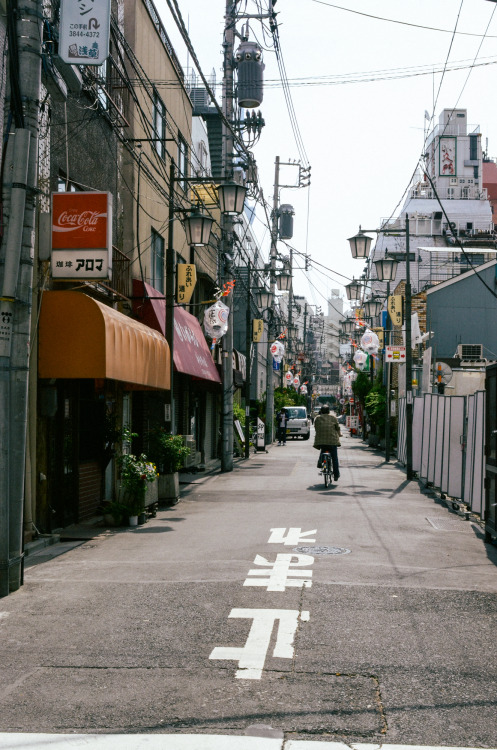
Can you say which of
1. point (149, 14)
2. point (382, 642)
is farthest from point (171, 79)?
point (382, 642)

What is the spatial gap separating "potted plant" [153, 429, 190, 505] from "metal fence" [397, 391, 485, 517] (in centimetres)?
532

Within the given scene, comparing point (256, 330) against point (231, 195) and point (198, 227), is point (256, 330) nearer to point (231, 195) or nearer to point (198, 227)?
point (231, 195)

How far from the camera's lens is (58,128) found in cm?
1209

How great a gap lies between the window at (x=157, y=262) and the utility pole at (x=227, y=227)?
3.04 meters

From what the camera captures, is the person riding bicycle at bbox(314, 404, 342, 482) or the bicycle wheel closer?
the bicycle wheel

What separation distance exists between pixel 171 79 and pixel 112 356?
1309cm

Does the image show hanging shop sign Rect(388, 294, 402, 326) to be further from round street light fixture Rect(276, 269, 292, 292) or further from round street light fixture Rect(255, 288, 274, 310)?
round street light fixture Rect(255, 288, 274, 310)

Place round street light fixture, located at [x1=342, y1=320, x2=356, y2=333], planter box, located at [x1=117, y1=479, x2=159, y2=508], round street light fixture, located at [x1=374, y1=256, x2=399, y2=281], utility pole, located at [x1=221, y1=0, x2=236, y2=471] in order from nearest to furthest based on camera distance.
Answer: planter box, located at [x1=117, y1=479, x2=159, y2=508]
utility pole, located at [x1=221, y1=0, x2=236, y2=471]
round street light fixture, located at [x1=374, y1=256, x2=399, y2=281]
round street light fixture, located at [x1=342, y1=320, x2=356, y2=333]

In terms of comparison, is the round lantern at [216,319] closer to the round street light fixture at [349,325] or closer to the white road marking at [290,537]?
the white road marking at [290,537]

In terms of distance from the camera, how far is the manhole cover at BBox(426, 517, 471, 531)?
12.7 meters

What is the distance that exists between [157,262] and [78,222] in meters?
9.49

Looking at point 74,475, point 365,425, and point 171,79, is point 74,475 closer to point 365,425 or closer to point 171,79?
point 171,79

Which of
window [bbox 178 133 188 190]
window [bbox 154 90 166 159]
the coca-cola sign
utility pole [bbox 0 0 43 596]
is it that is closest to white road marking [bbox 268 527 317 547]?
utility pole [bbox 0 0 43 596]

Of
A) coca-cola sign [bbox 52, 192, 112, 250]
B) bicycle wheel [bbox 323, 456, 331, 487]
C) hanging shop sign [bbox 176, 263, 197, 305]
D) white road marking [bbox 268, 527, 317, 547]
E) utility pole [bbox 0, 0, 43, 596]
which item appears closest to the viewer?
utility pole [bbox 0, 0, 43, 596]
